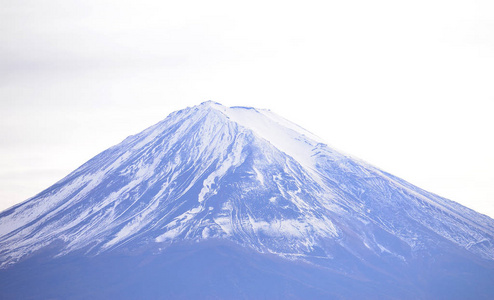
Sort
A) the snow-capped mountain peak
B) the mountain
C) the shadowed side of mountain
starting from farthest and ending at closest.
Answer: the snow-capped mountain peak
the mountain
the shadowed side of mountain

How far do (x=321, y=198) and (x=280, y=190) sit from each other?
9.83m

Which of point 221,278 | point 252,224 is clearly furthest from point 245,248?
point 221,278

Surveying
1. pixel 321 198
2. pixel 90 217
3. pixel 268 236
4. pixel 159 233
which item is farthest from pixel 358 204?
pixel 90 217

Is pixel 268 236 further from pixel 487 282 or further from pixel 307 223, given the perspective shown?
pixel 487 282

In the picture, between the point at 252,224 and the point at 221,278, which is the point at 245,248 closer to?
the point at 252,224

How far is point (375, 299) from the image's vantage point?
169 metres

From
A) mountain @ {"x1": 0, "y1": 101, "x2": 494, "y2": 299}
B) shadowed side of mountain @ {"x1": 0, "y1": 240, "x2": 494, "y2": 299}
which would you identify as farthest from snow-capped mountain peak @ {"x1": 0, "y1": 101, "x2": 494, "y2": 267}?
shadowed side of mountain @ {"x1": 0, "y1": 240, "x2": 494, "y2": 299}

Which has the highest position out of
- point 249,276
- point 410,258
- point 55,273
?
point 410,258

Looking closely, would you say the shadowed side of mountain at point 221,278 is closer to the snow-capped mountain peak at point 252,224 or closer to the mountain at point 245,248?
the mountain at point 245,248

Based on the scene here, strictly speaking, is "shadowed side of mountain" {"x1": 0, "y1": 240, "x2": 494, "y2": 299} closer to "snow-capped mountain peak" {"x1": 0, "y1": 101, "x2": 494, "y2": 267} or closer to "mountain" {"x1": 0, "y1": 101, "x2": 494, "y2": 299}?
"mountain" {"x1": 0, "y1": 101, "x2": 494, "y2": 299}

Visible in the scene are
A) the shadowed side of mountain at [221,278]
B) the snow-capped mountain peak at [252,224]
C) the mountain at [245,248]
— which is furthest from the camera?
the snow-capped mountain peak at [252,224]

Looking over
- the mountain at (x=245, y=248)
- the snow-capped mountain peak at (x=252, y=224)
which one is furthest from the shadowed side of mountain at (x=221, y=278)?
the snow-capped mountain peak at (x=252, y=224)

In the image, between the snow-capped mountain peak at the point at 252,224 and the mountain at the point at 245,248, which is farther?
the snow-capped mountain peak at the point at 252,224

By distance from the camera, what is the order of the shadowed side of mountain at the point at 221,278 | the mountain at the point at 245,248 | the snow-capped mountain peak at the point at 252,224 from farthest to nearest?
the snow-capped mountain peak at the point at 252,224 < the mountain at the point at 245,248 < the shadowed side of mountain at the point at 221,278
